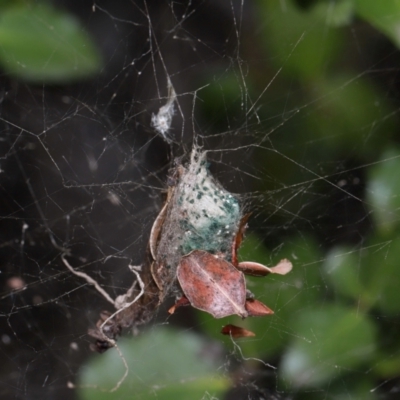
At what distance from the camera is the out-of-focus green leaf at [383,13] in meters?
0.71

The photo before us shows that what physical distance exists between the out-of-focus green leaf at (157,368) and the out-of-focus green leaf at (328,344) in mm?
173

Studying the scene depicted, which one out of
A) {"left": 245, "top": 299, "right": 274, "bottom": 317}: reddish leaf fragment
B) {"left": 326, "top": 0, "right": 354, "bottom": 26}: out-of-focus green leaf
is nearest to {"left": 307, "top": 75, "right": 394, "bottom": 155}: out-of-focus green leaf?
{"left": 326, "top": 0, "right": 354, "bottom": 26}: out-of-focus green leaf

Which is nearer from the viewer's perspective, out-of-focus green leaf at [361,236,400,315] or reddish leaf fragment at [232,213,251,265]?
reddish leaf fragment at [232,213,251,265]

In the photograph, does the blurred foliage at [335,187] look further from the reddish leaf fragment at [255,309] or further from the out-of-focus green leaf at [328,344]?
the reddish leaf fragment at [255,309]

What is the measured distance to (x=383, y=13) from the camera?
2.37 ft

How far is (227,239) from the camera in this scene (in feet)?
2.44

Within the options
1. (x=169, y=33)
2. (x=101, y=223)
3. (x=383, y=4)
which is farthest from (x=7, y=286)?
(x=383, y=4)

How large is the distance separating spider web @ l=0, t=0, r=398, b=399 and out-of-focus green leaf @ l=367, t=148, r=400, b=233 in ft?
0.10

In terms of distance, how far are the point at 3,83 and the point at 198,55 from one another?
448mm

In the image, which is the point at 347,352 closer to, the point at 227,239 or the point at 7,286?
the point at 227,239

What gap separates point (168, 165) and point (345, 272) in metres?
0.46

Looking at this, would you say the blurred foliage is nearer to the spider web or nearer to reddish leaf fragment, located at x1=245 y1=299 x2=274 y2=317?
the spider web

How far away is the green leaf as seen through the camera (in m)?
0.82

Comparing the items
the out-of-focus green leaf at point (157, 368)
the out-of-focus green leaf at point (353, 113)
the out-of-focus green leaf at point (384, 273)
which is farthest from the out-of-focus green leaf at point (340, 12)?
the out-of-focus green leaf at point (157, 368)
